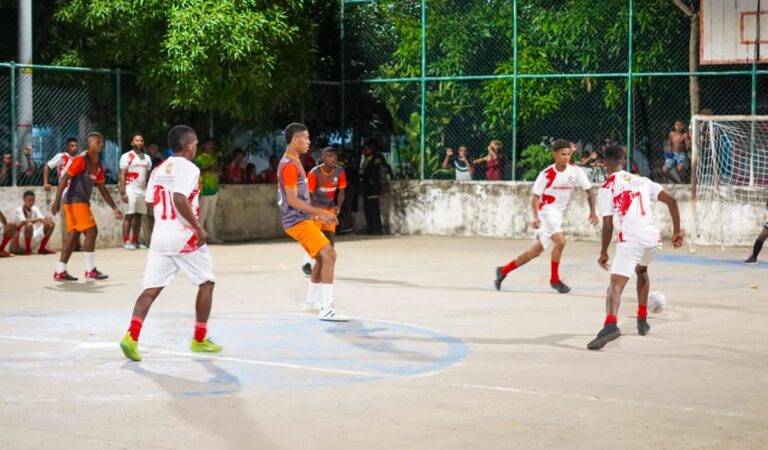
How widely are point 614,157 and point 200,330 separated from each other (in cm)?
387

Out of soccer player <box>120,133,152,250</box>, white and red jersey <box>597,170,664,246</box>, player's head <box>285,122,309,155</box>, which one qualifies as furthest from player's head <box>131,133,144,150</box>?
white and red jersey <box>597,170,664,246</box>

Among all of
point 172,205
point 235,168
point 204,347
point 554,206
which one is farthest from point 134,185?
point 172,205

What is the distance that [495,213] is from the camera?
81.0ft

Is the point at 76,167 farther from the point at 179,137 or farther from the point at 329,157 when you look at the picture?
the point at 179,137

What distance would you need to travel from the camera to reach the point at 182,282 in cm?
1586

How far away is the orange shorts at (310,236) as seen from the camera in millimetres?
12367

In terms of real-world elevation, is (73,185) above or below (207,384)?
above

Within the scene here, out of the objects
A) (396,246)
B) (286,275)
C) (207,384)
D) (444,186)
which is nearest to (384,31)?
(444,186)

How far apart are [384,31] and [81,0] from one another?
21.5 ft

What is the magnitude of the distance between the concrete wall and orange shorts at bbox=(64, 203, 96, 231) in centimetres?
1053

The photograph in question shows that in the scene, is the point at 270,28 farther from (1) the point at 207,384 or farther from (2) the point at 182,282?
(1) the point at 207,384

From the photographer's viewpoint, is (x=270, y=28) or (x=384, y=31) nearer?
(x=270, y=28)

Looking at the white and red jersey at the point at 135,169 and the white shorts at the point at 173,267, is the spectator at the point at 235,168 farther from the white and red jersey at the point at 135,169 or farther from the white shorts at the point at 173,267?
the white shorts at the point at 173,267

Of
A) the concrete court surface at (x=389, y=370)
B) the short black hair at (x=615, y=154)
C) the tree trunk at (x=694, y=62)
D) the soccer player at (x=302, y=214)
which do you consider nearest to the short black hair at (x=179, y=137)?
the concrete court surface at (x=389, y=370)
